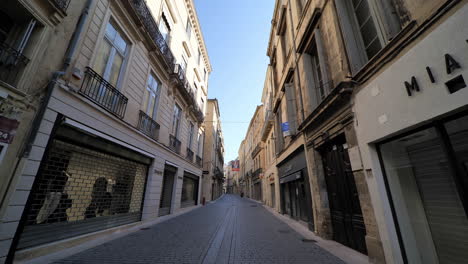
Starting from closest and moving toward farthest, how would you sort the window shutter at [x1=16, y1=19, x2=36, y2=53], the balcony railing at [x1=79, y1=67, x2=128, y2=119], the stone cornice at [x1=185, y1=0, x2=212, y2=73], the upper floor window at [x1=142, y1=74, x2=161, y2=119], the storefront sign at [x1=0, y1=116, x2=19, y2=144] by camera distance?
the storefront sign at [x1=0, y1=116, x2=19, y2=144], the window shutter at [x1=16, y1=19, x2=36, y2=53], the balcony railing at [x1=79, y1=67, x2=128, y2=119], the upper floor window at [x1=142, y1=74, x2=161, y2=119], the stone cornice at [x1=185, y1=0, x2=212, y2=73]

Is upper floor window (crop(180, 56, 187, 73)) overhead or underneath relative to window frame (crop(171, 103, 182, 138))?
overhead

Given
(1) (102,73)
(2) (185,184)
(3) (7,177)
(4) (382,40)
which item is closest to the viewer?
(3) (7,177)

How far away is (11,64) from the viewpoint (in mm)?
3211

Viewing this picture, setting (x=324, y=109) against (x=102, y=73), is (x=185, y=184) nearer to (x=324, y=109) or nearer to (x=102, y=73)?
(x=102, y=73)

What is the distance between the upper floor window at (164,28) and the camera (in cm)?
951

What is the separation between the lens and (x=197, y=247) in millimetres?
4125

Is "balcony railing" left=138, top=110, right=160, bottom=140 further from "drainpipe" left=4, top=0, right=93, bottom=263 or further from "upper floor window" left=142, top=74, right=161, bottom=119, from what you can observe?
"drainpipe" left=4, top=0, right=93, bottom=263

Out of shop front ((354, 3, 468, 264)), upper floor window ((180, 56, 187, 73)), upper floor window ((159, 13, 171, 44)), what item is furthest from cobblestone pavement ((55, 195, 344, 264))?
upper floor window ((180, 56, 187, 73))

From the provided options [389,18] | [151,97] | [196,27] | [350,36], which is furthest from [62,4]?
[196,27]

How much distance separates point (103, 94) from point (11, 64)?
6.75 feet

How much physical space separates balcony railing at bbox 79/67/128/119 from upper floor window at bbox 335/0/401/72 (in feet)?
22.6

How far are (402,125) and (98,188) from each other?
759 cm

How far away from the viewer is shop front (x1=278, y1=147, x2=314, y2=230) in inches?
271

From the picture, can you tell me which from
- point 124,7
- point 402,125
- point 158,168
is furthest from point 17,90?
point 402,125
